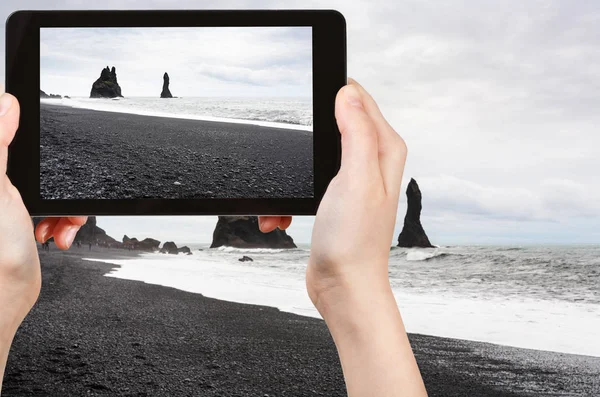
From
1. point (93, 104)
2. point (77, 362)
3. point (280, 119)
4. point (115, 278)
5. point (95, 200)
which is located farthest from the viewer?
point (115, 278)

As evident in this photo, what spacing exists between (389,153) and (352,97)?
181 mm

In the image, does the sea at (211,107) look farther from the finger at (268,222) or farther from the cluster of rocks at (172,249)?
the cluster of rocks at (172,249)

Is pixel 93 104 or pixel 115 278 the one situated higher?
pixel 93 104

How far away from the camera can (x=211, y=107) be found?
180cm

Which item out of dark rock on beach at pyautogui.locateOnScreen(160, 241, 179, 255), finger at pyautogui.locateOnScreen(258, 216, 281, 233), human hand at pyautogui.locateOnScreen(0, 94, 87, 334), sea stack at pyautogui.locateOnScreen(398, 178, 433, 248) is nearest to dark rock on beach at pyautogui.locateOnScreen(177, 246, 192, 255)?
dark rock on beach at pyautogui.locateOnScreen(160, 241, 179, 255)

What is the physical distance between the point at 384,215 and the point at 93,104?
3.88 feet

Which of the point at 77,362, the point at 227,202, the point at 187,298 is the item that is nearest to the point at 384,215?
the point at 227,202

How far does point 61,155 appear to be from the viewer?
141 centimetres

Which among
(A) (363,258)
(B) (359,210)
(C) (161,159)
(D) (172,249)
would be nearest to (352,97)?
(B) (359,210)

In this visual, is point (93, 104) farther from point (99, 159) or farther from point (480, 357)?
point (480, 357)

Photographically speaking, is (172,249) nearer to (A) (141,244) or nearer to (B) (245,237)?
(A) (141,244)

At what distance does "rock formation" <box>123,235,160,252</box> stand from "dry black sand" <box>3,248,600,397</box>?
A: 3571 millimetres

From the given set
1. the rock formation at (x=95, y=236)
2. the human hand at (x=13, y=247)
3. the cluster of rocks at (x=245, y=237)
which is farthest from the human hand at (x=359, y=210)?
the rock formation at (x=95, y=236)

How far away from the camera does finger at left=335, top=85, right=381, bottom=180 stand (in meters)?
1.09
